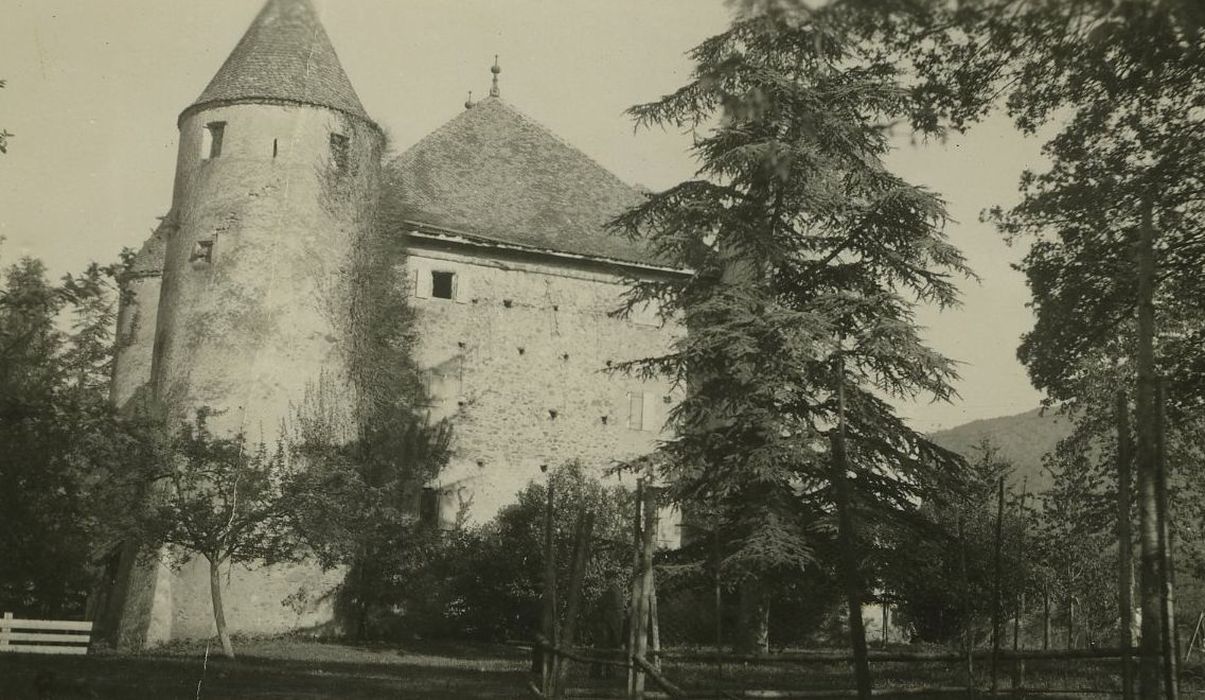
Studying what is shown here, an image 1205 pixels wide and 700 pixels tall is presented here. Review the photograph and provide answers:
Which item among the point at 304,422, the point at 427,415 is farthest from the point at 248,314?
the point at 427,415

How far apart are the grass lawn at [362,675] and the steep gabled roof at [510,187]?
10.7 metres

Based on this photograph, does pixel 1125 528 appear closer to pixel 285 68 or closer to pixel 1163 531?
pixel 1163 531

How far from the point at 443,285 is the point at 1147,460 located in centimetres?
1792

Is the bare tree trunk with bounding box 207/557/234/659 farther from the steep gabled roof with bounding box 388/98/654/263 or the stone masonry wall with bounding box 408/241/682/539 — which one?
the steep gabled roof with bounding box 388/98/654/263

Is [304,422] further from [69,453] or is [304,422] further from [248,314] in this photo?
[69,453]

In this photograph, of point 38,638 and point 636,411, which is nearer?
point 38,638

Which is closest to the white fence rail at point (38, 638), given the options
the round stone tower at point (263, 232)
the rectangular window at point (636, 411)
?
the round stone tower at point (263, 232)

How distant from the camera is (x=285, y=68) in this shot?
25.1 m

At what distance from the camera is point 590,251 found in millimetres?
28344

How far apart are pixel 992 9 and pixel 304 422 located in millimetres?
18528

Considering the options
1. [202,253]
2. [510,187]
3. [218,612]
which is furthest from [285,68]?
[218,612]

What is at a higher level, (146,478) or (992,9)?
(992,9)

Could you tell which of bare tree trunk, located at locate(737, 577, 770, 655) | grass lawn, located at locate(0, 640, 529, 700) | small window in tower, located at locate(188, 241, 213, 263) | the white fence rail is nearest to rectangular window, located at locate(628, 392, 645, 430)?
grass lawn, located at locate(0, 640, 529, 700)

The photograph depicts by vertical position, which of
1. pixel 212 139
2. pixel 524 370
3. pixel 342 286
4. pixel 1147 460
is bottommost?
pixel 1147 460
